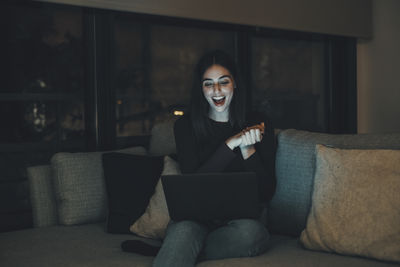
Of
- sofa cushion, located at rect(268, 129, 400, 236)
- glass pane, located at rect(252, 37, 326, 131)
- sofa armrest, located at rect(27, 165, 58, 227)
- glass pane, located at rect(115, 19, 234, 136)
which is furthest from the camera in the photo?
glass pane, located at rect(252, 37, 326, 131)

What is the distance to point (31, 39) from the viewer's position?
276 centimetres

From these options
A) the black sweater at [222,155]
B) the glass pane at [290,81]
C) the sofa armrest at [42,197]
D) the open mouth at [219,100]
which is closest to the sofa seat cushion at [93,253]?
the sofa armrest at [42,197]

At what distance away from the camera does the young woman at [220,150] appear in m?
1.66

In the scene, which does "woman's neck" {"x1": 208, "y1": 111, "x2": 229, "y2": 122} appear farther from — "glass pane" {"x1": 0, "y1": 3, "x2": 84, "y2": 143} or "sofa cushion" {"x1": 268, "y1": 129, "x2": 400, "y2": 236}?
"glass pane" {"x1": 0, "y1": 3, "x2": 84, "y2": 143}

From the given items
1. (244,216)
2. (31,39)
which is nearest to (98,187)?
(244,216)

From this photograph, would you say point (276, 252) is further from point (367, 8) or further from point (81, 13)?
point (367, 8)

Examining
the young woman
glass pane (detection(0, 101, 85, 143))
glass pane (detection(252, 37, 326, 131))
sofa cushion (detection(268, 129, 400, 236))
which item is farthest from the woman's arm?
glass pane (detection(252, 37, 326, 131))

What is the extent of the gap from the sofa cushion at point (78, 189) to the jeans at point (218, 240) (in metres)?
0.60

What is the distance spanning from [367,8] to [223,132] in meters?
2.59

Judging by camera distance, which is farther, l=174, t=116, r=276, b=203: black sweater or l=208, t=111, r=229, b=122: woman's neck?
l=208, t=111, r=229, b=122: woman's neck

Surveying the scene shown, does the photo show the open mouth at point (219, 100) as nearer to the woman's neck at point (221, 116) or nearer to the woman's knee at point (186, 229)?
the woman's neck at point (221, 116)

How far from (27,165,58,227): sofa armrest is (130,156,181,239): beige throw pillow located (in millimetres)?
452

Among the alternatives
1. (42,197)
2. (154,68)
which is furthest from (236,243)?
(154,68)

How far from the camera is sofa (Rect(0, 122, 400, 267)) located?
1.64 meters
